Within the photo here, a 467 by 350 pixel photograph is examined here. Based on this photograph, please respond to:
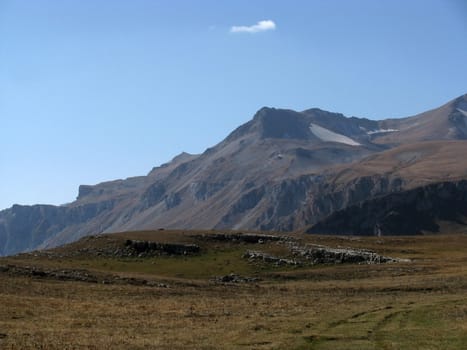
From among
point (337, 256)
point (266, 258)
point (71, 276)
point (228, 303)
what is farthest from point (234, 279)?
point (228, 303)

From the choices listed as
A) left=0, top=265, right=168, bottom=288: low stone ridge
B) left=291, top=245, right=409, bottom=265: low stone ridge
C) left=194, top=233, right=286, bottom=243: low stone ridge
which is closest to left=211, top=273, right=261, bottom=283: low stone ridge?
left=0, top=265, right=168, bottom=288: low stone ridge

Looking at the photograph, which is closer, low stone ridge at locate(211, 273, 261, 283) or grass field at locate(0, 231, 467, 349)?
grass field at locate(0, 231, 467, 349)

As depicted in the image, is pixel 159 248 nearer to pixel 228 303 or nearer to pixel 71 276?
pixel 71 276

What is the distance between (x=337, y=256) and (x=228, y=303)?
1622 inches

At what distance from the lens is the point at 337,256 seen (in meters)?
91.6

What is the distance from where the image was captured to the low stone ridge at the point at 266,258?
8869 centimetres

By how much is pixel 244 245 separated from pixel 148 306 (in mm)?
49627

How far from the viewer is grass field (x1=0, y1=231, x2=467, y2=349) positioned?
33.7 metres

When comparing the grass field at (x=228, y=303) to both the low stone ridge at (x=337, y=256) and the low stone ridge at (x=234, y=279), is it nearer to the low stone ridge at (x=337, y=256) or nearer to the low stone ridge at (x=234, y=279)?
the low stone ridge at (x=234, y=279)

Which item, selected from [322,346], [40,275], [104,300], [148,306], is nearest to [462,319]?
[322,346]

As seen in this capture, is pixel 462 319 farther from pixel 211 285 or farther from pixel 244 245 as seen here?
pixel 244 245

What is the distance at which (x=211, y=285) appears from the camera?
70.9 metres

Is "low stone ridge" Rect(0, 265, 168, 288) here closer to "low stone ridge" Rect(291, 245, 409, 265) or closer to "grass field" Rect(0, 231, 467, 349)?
"grass field" Rect(0, 231, 467, 349)

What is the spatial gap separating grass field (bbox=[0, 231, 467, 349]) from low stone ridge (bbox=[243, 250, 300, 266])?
5.08 ft
